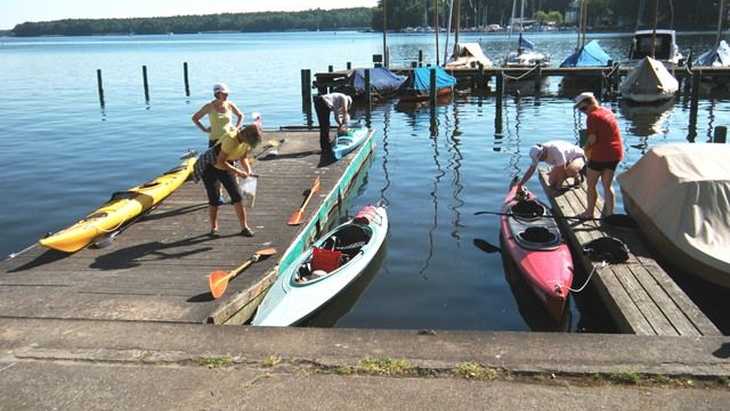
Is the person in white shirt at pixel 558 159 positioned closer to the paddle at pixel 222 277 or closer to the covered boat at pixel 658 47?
the paddle at pixel 222 277

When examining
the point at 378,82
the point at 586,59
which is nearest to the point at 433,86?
the point at 378,82

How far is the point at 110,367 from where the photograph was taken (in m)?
5.11

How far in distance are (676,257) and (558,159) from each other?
11.9 feet

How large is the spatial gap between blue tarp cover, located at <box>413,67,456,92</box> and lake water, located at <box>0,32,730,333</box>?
1.30 metres

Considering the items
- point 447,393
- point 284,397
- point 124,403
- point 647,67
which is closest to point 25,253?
point 124,403

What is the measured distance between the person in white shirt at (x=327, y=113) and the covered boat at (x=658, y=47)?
22.3m

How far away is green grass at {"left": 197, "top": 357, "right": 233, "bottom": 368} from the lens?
5.09 metres

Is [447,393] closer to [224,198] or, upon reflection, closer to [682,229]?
[682,229]

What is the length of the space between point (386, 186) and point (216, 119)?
672 centimetres

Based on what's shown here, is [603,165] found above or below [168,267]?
above

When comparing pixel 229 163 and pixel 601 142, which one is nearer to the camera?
pixel 229 163

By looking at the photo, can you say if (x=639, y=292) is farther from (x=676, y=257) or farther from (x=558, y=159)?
(x=558, y=159)

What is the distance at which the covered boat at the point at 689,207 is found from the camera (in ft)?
26.0

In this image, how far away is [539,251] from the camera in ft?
28.9
